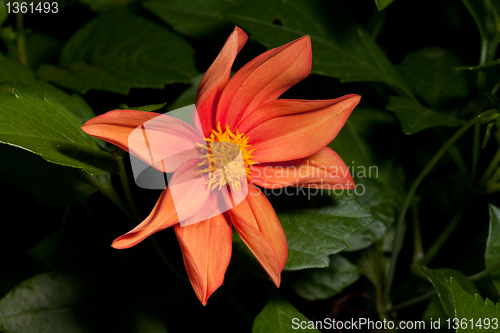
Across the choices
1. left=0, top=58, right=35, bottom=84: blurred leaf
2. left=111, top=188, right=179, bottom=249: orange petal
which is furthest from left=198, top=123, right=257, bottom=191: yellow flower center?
left=0, top=58, right=35, bottom=84: blurred leaf

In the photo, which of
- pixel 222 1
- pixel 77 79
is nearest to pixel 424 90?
pixel 222 1

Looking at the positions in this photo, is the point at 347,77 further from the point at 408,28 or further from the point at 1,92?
the point at 1,92

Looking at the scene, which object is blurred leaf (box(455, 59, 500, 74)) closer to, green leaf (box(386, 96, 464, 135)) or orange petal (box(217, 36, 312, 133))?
green leaf (box(386, 96, 464, 135))

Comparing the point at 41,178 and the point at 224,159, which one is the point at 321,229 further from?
the point at 41,178

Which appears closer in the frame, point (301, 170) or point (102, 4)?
point (301, 170)

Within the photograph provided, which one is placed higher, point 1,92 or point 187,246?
point 1,92

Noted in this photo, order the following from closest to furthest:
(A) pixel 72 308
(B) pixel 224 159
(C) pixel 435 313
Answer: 1. (B) pixel 224 159
2. (A) pixel 72 308
3. (C) pixel 435 313

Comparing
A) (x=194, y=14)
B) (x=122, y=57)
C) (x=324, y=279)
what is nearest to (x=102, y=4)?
(x=122, y=57)
